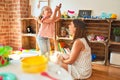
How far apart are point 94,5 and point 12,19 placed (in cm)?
223

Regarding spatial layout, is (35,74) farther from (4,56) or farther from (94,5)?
(94,5)

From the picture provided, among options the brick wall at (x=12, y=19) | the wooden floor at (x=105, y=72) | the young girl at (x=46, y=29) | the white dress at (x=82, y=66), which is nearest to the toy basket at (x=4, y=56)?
the white dress at (x=82, y=66)

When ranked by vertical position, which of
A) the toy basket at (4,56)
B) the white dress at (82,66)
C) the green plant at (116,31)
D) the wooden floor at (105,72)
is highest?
the green plant at (116,31)

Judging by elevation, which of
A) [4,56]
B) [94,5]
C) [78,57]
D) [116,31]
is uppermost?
[94,5]

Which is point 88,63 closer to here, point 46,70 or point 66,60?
point 66,60

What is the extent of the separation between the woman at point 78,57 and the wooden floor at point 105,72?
2.16 ft

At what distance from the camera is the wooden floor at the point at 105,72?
2688mm

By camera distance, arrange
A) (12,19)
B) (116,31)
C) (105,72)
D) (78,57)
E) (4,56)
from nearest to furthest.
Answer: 1. (4,56)
2. (78,57)
3. (105,72)
4. (116,31)
5. (12,19)

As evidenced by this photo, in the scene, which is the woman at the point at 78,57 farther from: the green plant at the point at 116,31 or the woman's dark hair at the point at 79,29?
the green plant at the point at 116,31

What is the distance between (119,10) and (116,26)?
34 cm

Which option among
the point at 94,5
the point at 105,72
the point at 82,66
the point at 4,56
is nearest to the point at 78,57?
the point at 82,66

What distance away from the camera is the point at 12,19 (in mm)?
4512

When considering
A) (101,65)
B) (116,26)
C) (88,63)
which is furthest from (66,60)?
(116,26)

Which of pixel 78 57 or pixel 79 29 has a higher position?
pixel 79 29
